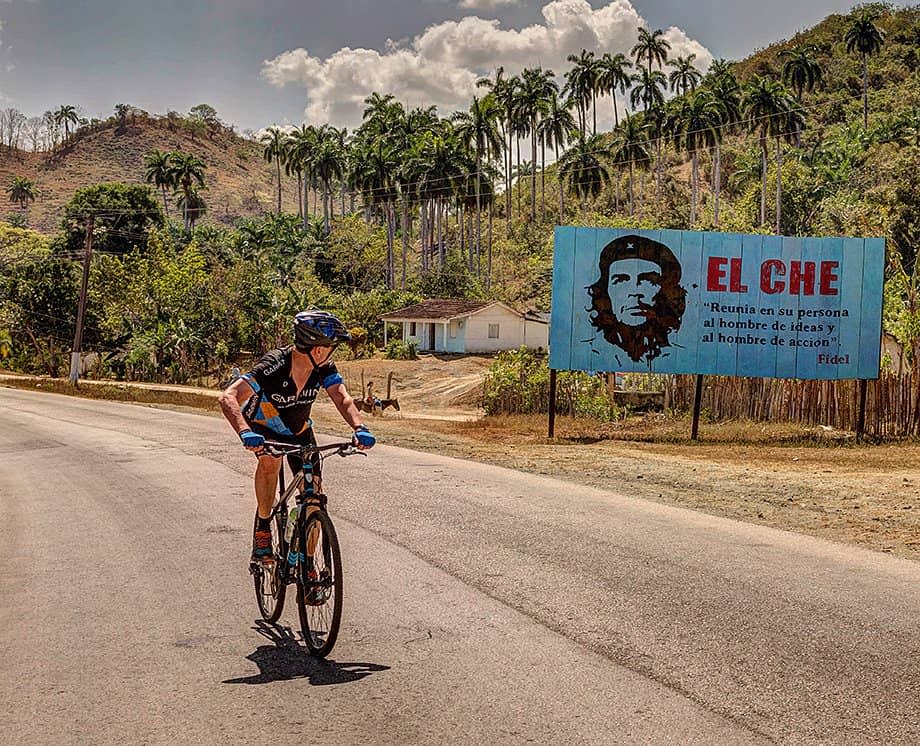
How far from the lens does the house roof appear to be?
65438mm

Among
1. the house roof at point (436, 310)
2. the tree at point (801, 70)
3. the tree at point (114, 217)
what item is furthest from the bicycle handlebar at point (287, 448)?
the tree at point (801, 70)

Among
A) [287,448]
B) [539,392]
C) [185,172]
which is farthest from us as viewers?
[185,172]

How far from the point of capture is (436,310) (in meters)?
67.2

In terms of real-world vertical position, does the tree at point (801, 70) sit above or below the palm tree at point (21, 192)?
above

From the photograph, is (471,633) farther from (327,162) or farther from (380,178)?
(327,162)

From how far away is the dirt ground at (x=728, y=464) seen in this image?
11.8 m

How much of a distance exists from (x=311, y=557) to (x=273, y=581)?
29.3 inches

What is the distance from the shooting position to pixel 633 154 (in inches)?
3565

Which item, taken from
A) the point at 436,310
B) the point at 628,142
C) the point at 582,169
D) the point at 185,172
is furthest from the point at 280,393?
the point at 185,172

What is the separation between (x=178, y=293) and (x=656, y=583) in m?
56.8

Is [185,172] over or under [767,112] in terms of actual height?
under

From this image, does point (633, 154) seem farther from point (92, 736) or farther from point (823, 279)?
point (92, 736)

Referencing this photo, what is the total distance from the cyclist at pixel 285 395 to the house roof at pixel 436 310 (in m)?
57.5

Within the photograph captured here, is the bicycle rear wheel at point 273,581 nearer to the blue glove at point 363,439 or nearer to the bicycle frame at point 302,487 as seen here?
the bicycle frame at point 302,487
